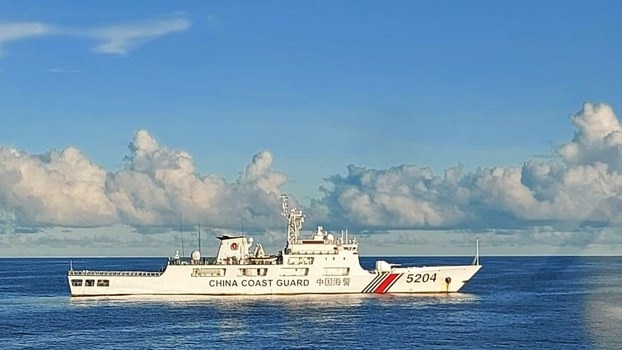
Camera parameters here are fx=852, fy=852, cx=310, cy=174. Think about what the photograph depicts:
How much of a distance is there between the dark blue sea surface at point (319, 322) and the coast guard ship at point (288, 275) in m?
3.17

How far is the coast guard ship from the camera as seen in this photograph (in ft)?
446

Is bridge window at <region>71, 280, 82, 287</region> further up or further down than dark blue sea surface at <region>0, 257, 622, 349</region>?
further up

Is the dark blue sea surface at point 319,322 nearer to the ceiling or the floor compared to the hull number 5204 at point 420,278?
nearer to the floor

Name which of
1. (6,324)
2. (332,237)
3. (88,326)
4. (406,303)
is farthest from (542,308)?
(6,324)

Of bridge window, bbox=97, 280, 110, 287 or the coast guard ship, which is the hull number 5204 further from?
bridge window, bbox=97, 280, 110, 287

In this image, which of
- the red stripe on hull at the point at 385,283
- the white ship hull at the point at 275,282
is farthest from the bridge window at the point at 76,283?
the red stripe on hull at the point at 385,283

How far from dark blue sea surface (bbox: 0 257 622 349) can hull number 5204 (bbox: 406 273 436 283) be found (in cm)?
356

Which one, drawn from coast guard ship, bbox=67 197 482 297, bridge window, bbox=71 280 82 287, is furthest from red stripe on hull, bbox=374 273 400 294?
bridge window, bbox=71 280 82 287

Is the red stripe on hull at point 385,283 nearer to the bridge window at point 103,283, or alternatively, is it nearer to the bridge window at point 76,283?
the bridge window at point 103,283

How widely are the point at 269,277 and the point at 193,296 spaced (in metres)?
12.9

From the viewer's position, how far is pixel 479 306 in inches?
4872

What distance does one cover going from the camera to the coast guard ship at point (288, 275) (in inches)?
5349

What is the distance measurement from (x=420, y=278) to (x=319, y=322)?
38.6 meters

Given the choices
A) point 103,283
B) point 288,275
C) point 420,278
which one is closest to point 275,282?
point 288,275
